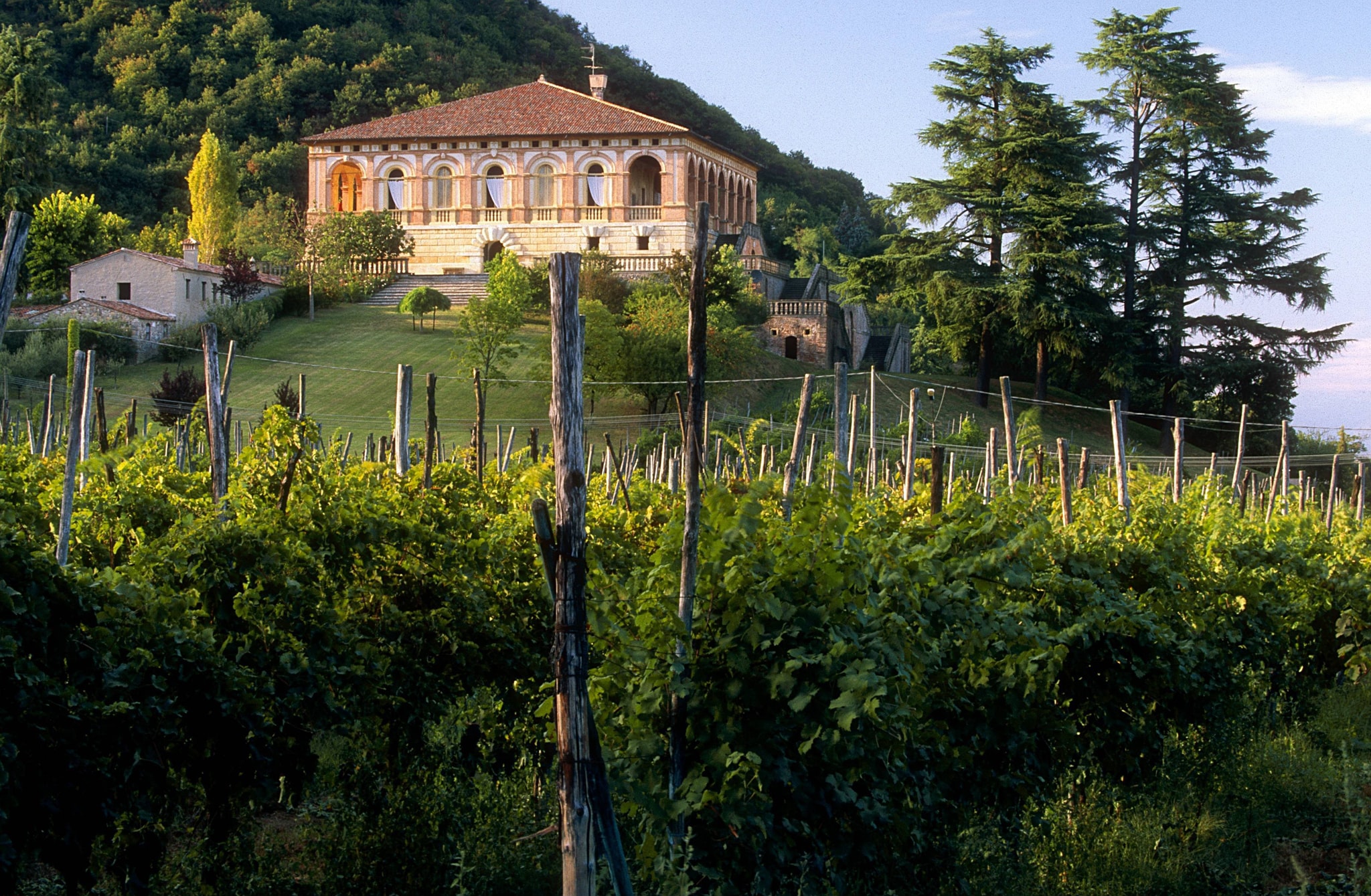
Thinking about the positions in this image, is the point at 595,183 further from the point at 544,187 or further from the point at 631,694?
the point at 631,694

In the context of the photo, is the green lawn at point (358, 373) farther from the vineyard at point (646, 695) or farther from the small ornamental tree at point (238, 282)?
the vineyard at point (646, 695)

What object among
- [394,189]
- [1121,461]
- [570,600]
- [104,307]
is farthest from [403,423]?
[394,189]

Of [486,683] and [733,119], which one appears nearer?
[486,683]

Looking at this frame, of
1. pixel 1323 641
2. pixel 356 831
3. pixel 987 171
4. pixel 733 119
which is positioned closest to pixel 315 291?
pixel 987 171

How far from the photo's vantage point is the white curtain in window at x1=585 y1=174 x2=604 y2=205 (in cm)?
5384

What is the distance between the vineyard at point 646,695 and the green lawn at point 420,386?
23128mm

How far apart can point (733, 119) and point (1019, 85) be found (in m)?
60.8

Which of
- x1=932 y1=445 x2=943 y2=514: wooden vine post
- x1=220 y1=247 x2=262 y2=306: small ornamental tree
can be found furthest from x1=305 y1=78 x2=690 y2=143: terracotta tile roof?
x1=932 y1=445 x2=943 y2=514: wooden vine post

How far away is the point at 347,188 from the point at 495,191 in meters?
6.32

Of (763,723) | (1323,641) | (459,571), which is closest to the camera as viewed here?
(763,723)

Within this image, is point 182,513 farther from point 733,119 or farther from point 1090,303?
point 733,119

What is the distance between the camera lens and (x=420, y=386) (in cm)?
3538

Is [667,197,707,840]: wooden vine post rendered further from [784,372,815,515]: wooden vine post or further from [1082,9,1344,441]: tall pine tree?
[1082,9,1344,441]: tall pine tree

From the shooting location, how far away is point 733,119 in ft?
331
